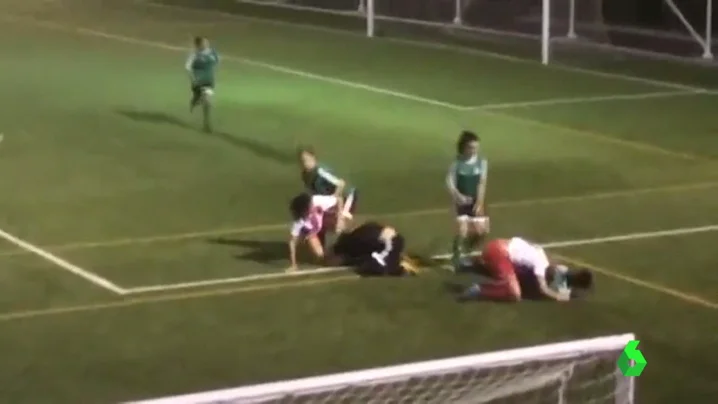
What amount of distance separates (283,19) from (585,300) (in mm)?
24843

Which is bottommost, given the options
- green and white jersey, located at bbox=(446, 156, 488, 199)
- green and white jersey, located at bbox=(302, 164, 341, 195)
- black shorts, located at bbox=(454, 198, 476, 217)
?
black shorts, located at bbox=(454, 198, 476, 217)

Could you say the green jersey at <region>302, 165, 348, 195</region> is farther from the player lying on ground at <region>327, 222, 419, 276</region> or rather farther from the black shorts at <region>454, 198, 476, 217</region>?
the black shorts at <region>454, 198, 476, 217</region>

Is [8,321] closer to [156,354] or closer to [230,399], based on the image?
[156,354]

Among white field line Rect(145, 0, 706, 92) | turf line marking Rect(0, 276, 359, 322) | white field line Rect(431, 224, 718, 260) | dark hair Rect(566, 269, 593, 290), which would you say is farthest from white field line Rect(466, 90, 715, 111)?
dark hair Rect(566, 269, 593, 290)

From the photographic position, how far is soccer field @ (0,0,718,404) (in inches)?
455

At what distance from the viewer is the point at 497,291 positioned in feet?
41.2

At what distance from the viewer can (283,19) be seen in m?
36.8

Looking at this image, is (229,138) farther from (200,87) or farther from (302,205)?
(302,205)

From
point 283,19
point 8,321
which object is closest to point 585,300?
point 8,321

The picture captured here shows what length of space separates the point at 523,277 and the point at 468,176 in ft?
2.86

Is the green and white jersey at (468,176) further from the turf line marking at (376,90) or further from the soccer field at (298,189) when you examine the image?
the turf line marking at (376,90)

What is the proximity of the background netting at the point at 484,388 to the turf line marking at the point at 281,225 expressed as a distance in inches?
225

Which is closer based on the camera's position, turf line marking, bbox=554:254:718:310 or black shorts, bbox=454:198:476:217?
turf line marking, bbox=554:254:718:310

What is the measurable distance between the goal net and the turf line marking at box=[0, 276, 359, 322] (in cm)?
360
